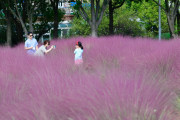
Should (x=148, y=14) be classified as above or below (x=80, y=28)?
above

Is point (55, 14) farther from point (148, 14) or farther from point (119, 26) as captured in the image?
point (148, 14)

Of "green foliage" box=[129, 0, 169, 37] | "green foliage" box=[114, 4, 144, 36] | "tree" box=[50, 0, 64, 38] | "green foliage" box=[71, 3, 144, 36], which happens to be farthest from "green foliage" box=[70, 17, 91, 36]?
"tree" box=[50, 0, 64, 38]

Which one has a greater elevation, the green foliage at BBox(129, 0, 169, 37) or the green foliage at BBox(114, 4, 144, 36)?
the green foliage at BBox(129, 0, 169, 37)

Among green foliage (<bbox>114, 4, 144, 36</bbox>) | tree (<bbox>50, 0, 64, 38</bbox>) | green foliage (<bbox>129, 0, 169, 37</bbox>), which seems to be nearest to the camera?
tree (<bbox>50, 0, 64, 38</bbox>)

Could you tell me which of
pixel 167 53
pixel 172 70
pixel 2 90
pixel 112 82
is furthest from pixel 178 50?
pixel 2 90

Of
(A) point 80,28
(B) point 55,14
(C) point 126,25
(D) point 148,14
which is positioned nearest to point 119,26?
(C) point 126,25

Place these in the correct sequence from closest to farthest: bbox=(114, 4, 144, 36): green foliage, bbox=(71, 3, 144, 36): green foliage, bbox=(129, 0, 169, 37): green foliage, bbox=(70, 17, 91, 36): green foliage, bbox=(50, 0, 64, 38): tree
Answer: bbox=(50, 0, 64, 38): tree < bbox=(114, 4, 144, 36): green foliage < bbox=(71, 3, 144, 36): green foliage < bbox=(70, 17, 91, 36): green foliage < bbox=(129, 0, 169, 37): green foliage

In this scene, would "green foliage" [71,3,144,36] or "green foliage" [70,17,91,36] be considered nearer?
"green foliage" [71,3,144,36]

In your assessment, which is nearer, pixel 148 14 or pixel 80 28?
pixel 80 28

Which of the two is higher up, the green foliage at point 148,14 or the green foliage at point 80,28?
the green foliage at point 148,14

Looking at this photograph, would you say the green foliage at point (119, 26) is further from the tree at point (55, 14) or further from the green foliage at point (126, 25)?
the tree at point (55, 14)

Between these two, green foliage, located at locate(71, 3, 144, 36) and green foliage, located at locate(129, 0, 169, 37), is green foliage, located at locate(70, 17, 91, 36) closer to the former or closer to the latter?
green foliage, located at locate(71, 3, 144, 36)

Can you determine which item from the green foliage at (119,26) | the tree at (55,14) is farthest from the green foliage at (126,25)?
the tree at (55,14)

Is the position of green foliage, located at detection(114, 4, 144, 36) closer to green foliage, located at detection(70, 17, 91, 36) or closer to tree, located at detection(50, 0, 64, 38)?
green foliage, located at detection(70, 17, 91, 36)
